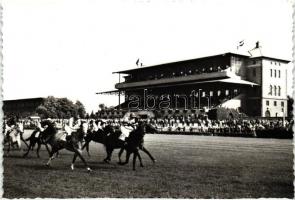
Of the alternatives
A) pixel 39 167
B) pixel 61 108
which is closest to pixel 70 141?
pixel 39 167

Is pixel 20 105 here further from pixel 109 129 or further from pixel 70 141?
pixel 70 141

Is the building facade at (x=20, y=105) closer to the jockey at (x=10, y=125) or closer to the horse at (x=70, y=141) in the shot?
the jockey at (x=10, y=125)

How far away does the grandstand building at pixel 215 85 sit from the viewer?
42.8m

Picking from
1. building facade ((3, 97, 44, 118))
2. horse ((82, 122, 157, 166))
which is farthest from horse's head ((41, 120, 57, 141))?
building facade ((3, 97, 44, 118))

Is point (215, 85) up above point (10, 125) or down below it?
above

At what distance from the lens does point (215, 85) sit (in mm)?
50094

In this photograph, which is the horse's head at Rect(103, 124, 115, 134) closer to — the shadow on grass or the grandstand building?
the shadow on grass

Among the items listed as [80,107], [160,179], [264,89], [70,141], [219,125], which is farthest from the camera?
[264,89]

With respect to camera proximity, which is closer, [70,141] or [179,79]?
[70,141]

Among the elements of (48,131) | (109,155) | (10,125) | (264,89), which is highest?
(264,89)

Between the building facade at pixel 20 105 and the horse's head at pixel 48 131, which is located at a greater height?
the building facade at pixel 20 105

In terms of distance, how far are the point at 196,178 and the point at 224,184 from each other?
95cm

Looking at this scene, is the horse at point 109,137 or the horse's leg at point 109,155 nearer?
the horse at point 109,137

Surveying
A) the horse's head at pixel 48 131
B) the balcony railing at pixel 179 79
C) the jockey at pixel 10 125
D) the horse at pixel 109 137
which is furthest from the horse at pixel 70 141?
the balcony railing at pixel 179 79
